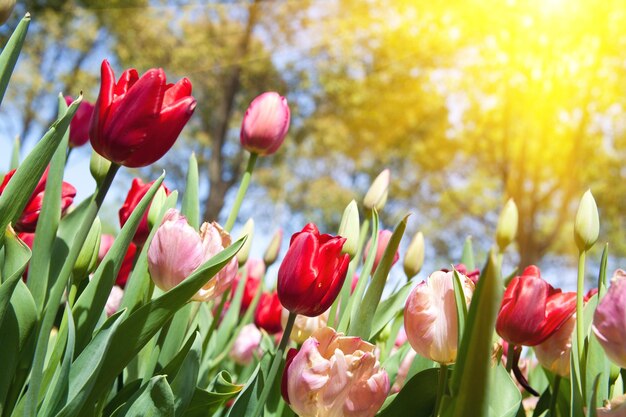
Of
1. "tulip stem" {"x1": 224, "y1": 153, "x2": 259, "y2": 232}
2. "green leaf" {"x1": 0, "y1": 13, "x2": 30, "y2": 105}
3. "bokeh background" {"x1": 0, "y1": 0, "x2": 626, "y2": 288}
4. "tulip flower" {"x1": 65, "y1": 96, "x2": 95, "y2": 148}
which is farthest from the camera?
"bokeh background" {"x1": 0, "y1": 0, "x2": 626, "y2": 288}

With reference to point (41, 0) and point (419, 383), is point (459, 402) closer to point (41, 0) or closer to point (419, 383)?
point (419, 383)

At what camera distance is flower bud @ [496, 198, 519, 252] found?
90cm

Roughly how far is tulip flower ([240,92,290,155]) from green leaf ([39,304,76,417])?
402mm

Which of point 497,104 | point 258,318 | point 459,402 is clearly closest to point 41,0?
point 497,104

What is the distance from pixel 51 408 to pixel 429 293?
34 cm

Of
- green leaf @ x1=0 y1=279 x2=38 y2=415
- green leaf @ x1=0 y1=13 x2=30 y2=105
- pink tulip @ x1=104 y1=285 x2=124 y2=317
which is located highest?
green leaf @ x1=0 y1=13 x2=30 y2=105

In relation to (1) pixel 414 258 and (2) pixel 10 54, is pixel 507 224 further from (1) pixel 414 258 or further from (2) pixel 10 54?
(2) pixel 10 54

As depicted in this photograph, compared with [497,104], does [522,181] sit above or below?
below

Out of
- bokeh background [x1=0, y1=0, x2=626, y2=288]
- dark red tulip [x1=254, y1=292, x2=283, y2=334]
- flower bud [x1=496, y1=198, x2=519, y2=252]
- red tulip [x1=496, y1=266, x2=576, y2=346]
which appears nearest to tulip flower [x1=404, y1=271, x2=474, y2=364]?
red tulip [x1=496, y1=266, x2=576, y2=346]

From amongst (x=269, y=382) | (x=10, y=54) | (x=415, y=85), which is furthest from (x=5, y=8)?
(x=415, y=85)

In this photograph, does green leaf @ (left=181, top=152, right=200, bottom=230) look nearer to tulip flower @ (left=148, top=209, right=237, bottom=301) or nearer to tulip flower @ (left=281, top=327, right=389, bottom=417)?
tulip flower @ (left=148, top=209, right=237, bottom=301)

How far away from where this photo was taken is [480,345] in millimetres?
394

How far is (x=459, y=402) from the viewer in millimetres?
424

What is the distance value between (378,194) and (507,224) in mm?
179
